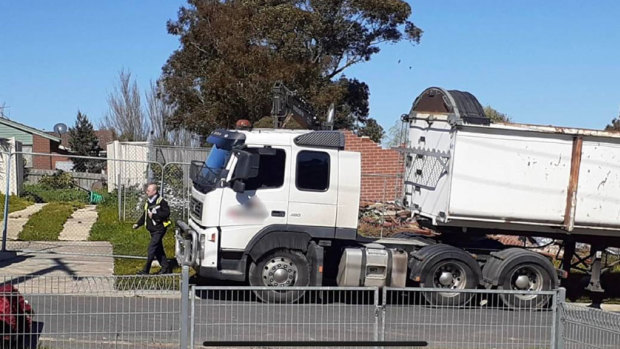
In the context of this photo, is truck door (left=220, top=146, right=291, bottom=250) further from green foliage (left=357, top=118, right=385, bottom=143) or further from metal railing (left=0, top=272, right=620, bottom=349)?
green foliage (left=357, top=118, right=385, bottom=143)

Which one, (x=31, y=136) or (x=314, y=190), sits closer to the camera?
(x=314, y=190)

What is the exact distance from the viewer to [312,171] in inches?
515

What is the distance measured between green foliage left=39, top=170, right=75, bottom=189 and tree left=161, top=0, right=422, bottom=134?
18.7 feet

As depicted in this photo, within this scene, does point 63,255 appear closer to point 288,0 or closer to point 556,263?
point 556,263

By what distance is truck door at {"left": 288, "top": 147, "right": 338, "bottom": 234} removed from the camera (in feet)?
42.7

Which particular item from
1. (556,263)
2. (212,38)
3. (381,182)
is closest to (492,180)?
(556,263)

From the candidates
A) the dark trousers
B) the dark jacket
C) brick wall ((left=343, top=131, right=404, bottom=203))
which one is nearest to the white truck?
the dark trousers

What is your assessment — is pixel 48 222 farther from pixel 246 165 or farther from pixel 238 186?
pixel 246 165

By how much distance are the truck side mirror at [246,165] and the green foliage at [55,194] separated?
1563 centimetres

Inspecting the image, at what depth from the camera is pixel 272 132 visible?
523 inches

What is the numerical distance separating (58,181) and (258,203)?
2025cm

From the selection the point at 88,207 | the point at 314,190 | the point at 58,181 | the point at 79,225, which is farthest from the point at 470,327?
the point at 58,181

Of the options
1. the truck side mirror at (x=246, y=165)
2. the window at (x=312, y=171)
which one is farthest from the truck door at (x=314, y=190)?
the truck side mirror at (x=246, y=165)

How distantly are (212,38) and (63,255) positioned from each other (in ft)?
62.3
